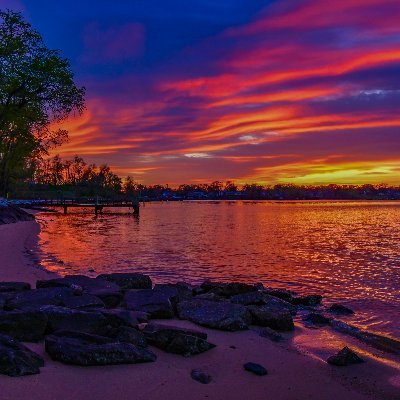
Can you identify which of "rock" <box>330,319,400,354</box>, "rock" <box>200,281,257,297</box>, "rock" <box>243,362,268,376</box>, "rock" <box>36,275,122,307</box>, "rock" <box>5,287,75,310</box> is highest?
"rock" <box>5,287,75,310</box>

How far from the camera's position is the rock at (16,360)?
17.6ft

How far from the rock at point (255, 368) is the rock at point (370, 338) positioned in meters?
3.48

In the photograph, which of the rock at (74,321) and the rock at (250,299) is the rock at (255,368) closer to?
the rock at (74,321)

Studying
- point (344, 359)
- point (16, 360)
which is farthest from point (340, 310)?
point (16, 360)

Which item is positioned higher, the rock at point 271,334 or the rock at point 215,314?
the rock at point 215,314

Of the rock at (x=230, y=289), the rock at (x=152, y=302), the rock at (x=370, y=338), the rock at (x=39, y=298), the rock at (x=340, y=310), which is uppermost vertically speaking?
the rock at (x=39, y=298)

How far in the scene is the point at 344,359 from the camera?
725 centimetres

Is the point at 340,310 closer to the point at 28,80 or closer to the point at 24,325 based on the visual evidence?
the point at 24,325

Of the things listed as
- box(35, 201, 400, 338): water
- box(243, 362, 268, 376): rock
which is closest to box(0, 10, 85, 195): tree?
box(35, 201, 400, 338): water

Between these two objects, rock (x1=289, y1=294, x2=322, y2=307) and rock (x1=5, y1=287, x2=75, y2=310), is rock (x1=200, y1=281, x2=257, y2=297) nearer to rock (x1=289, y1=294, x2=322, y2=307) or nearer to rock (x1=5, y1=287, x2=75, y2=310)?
rock (x1=289, y1=294, x2=322, y2=307)

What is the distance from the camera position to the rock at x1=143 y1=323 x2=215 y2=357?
22.7 feet

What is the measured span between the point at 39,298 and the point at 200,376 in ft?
15.2

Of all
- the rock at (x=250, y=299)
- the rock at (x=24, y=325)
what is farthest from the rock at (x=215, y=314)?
the rock at (x=24, y=325)

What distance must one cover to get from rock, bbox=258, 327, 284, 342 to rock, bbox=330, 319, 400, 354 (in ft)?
6.45
